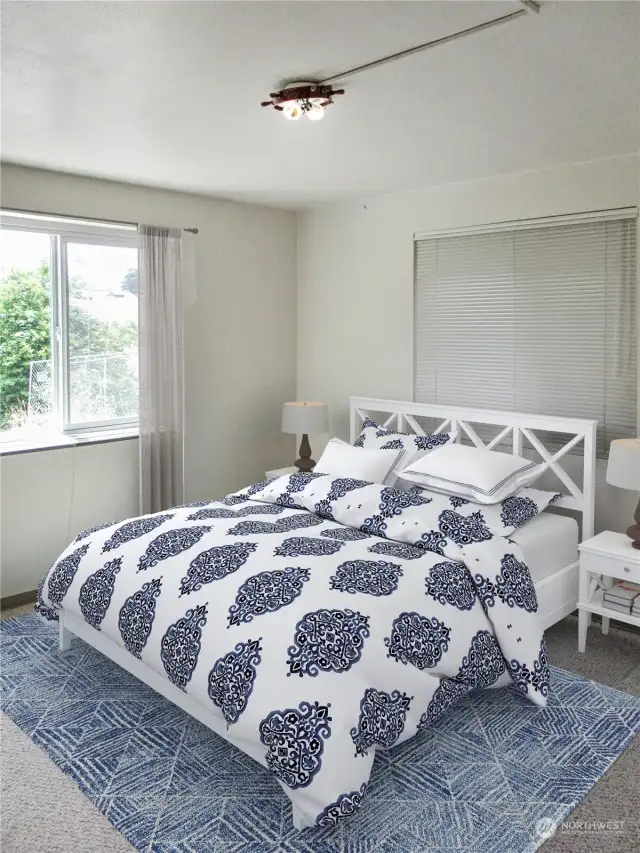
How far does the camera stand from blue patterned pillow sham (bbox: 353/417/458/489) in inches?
159

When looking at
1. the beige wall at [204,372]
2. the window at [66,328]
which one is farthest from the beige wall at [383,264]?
the window at [66,328]

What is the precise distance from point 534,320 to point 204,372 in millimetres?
2180

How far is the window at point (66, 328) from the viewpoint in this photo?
4.05m

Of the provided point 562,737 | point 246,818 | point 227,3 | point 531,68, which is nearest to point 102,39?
point 227,3

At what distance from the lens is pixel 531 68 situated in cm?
241

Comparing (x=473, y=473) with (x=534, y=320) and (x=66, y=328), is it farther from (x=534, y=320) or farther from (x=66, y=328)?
(x=66, y=328)

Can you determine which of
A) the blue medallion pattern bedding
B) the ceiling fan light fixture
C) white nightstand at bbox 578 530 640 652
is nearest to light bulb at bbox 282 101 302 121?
the ceiling fan light fixture

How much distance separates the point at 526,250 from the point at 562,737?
2576mm

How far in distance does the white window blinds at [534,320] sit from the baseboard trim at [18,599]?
105 inches

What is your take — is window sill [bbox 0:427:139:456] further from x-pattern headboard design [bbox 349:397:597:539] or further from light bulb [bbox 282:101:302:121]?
light bulb [bbox 282:101:302:121]

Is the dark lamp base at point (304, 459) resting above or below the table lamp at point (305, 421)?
below

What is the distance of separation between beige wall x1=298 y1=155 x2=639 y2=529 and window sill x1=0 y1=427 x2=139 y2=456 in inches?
59.6

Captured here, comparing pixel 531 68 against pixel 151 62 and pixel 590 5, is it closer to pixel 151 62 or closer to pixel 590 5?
pixel 590 5

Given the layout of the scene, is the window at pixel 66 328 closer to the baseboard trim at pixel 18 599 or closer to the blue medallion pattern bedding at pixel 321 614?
the baseboard trim at pixel 18 599
